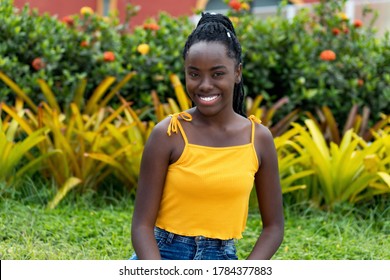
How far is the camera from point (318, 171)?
4262mm

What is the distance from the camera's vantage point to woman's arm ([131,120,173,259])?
2.19m

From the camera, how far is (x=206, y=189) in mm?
2180

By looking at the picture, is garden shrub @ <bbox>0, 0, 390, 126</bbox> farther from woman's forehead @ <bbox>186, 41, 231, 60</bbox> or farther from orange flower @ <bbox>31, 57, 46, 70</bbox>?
woman's forehead @ <bbox>186, 41, 231, 60</bbox>

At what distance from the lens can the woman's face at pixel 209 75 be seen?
2.16m

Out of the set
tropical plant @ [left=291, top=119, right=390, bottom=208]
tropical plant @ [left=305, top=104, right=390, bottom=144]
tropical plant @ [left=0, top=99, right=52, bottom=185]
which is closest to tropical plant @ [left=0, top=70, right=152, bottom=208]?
tropical plant @ [left=0, top=99, right=52, bottom=185]

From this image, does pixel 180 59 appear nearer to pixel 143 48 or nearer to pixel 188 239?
pixel 143 48

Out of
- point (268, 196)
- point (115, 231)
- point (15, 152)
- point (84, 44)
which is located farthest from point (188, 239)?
point (84, 44)

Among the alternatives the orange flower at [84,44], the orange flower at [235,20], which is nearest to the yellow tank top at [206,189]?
the orange flower at [84,44]

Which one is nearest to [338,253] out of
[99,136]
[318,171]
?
[318,171]

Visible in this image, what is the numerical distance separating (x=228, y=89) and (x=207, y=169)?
251 millimetres

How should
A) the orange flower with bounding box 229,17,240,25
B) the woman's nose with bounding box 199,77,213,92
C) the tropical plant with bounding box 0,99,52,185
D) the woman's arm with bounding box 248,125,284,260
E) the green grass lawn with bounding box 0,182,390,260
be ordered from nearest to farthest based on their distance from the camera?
the woman's nose with bounding box 199,77,213,92, the woman's arm with bounding box 248,125,284,260, the green grass lawn with bounding box 0,182,390,260, the tropical plant with bounding box 0,99,52,185, the orange flower with bounding box 229,17,240,25

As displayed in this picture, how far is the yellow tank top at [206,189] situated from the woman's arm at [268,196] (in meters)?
0.06

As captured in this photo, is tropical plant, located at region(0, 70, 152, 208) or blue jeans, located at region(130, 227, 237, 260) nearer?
blue jeans, located at region(130, 227, 237, 260)

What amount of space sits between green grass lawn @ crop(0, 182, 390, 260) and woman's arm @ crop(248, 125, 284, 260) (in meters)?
1.16
